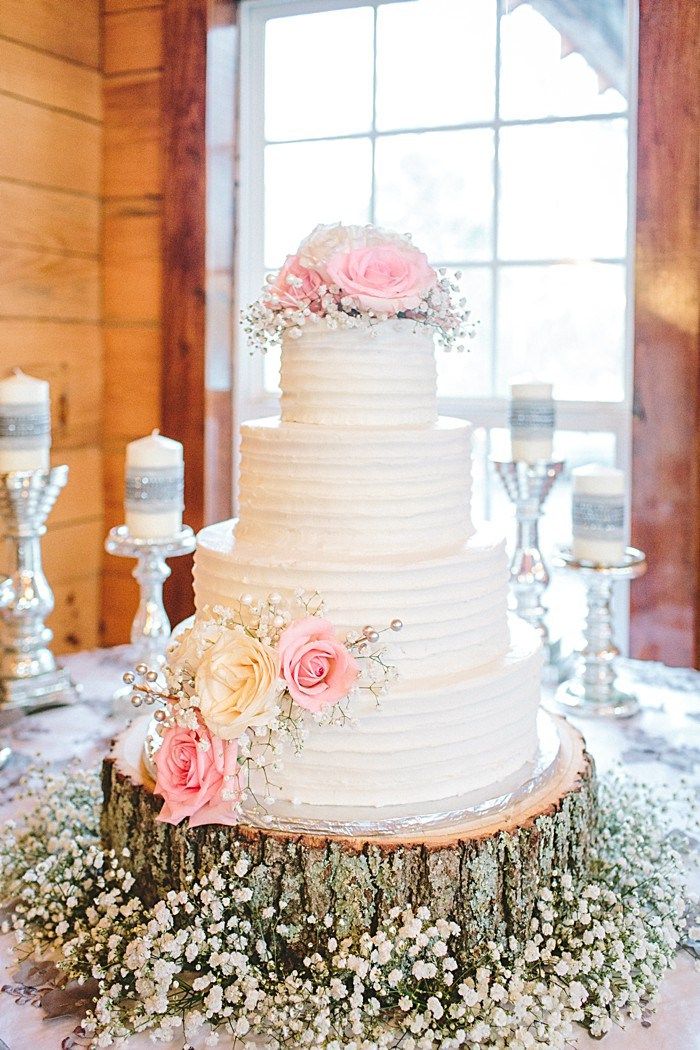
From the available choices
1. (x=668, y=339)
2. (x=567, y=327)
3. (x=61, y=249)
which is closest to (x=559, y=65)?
(x=567, y=327)

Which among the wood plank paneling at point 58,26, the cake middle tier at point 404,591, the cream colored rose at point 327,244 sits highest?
the wood plank paneling at point 58,26

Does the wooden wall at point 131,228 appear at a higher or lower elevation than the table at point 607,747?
higher

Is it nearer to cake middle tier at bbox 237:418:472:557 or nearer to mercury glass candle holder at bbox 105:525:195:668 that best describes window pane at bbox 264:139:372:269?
mercury glass candle holder at bbox 105:525:195:668

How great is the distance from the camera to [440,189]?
254 centimetres

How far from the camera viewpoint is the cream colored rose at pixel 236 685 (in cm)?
102

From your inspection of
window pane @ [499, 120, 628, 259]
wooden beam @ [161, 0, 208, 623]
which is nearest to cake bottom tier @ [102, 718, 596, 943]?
wooden beam @ [161, 0, 208, 623]

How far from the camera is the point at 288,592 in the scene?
44.1 inches

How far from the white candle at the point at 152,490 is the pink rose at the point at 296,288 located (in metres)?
0.69

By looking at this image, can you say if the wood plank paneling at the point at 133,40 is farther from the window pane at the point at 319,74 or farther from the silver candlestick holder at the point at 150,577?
the silver candlestick holder at the point at 150,577

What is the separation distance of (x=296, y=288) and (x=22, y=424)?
0.88m

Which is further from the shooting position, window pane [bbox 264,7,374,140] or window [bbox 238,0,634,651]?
window pane [bbox 264,7,374,140]

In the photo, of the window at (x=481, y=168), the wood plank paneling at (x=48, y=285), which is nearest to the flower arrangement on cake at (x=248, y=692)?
the window at (x=481, y=168)

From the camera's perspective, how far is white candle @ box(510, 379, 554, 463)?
6.66ft

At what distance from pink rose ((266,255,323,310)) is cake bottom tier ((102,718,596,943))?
0.59m
